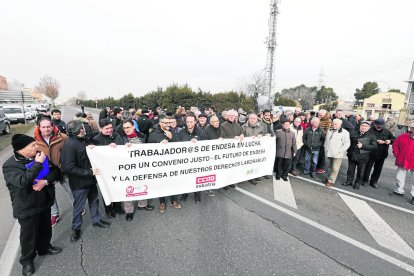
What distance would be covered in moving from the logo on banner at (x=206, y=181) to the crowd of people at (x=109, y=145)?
265 mm

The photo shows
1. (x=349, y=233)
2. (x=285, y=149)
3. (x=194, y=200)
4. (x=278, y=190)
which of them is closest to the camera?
(x=349, y=233)

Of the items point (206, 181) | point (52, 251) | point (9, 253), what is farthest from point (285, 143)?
point (9, 253)

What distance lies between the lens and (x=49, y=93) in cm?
6725

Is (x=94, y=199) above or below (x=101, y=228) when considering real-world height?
above

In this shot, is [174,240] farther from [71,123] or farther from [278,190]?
[278,190]

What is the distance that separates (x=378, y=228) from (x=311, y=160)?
288cm

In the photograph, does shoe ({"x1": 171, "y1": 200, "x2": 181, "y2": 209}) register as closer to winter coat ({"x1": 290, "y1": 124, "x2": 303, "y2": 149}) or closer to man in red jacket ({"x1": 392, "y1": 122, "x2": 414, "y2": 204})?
winter coat ({"x1": 290, "y1": 124, "x2": 303, "y2": 149})

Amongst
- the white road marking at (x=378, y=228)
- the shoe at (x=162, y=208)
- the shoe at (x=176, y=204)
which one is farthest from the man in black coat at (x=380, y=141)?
the shoe at (x=162, y=208)

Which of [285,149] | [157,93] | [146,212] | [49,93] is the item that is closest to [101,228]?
[146,212]

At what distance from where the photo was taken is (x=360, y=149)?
18.6 ft

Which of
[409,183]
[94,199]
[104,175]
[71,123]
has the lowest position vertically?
[409,183]

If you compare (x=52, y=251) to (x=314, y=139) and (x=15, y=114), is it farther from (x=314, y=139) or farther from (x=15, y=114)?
(x=15, y=114)

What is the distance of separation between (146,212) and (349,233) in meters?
3.62

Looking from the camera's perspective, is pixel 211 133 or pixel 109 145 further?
pixel 211 133
